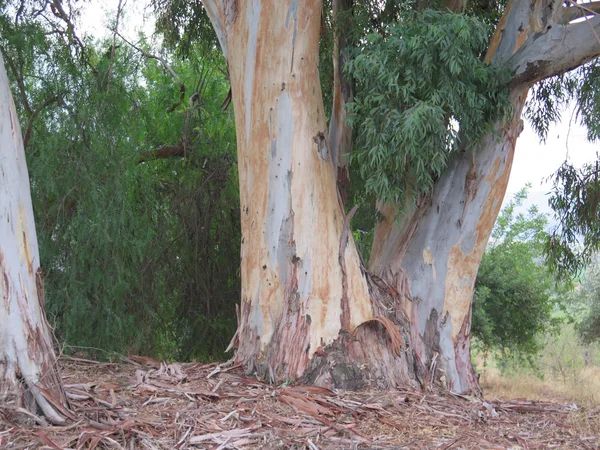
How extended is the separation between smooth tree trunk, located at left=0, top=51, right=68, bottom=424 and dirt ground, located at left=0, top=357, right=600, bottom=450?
100 mm

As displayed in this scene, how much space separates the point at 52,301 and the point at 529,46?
17.2 feet

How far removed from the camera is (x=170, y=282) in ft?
31.3

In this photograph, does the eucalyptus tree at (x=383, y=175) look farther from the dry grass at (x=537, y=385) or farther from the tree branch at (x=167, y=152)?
the dry grass at (x=537, y=385)

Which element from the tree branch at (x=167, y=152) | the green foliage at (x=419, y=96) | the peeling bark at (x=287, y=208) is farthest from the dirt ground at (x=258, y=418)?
the tree branch at (x=167, y=152)

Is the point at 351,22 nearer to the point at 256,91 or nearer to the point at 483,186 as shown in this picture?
the point at 256,91

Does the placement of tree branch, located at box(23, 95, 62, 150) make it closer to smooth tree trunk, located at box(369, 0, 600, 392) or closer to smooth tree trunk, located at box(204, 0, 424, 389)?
smooth tree trunk, located at box(204, 0, 424, 389)

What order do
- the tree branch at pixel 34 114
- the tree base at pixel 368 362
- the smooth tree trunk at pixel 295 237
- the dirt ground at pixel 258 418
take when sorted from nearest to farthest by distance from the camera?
the dirt ground at pixel 258 418 < the tree base at pixel 368 362 < the smooth tree trunk at pixel 295 237 < the tree branch at pixel 34 114

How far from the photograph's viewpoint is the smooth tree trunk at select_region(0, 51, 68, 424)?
361cm

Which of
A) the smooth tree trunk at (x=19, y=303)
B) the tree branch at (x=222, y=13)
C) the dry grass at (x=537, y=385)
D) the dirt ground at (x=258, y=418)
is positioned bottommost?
the dry grass at (x=537, y=385)

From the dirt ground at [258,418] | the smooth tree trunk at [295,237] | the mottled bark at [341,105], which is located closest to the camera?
the dirt ground at [258,418]

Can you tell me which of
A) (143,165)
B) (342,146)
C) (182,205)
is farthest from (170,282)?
(342,146)

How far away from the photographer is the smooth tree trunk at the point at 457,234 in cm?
582

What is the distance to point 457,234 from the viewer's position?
19.4 ft

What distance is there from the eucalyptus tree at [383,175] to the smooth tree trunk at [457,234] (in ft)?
0.04
